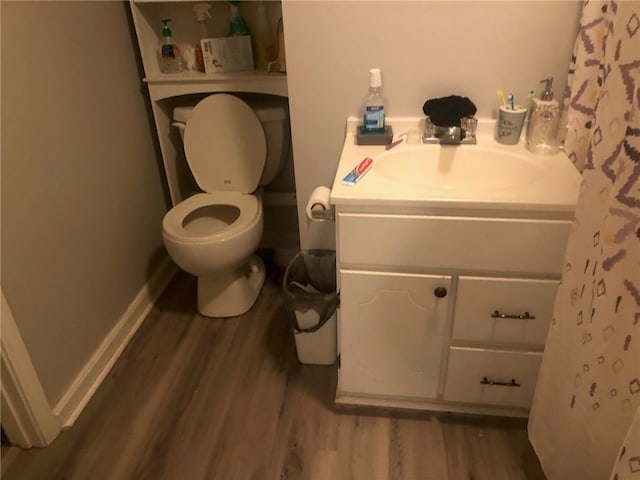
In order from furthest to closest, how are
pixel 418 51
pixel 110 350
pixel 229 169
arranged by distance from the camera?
pixel 229 169 → pixel 110 350 → pixel 418 51

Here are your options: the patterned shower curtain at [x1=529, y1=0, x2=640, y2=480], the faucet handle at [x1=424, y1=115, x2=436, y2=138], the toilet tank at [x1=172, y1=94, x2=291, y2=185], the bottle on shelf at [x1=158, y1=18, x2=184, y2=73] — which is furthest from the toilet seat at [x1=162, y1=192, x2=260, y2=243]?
the patterned shower curtain at [x1=529, y1=0, x2=640, y2=480]

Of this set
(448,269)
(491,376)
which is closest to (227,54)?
(448,269)

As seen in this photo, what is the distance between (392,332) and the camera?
1.46 metres

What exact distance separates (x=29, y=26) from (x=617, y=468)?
170cm

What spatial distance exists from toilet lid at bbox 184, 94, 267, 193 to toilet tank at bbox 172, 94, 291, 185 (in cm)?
3

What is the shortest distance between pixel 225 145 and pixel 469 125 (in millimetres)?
983

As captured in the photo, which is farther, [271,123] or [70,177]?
[271,123]

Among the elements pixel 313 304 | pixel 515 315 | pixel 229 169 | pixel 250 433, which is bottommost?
pixel 250 433

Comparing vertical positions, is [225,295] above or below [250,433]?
above

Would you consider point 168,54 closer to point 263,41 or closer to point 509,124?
point 263,41

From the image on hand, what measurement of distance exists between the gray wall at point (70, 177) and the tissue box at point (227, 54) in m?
0.29

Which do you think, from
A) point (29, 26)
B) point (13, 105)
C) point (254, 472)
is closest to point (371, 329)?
point (254, 472)

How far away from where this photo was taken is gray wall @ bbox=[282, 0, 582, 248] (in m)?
1.38

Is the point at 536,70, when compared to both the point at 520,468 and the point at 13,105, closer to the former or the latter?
the point at 520,468
